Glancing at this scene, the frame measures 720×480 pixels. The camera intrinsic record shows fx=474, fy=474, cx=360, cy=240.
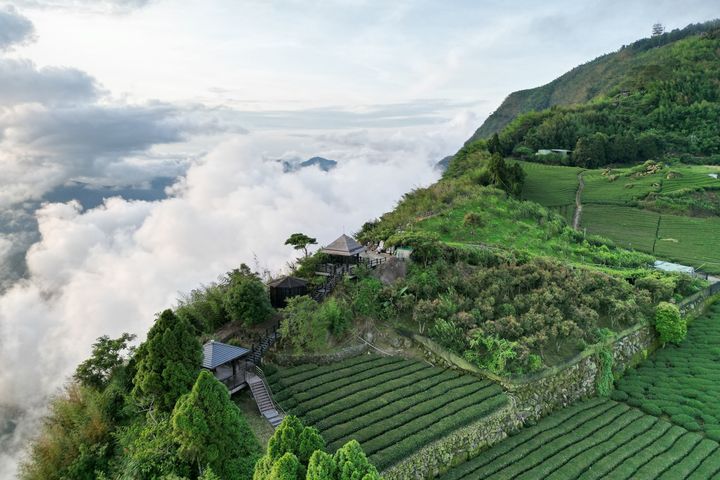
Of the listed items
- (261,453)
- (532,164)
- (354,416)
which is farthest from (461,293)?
(532,164)

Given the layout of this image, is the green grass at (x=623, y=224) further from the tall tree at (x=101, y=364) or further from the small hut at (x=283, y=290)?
the tall tree at (x=101, y=364)

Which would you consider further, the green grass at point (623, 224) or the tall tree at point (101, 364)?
the green grass at point (623, 224)

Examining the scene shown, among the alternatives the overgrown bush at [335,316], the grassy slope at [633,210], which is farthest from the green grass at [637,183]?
the overgrown bush at [335,316]

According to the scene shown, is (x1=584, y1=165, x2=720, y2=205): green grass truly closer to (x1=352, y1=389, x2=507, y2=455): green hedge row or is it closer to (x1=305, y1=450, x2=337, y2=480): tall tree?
(x1=352, y1=389, x2=507, y2=455): green hedge row

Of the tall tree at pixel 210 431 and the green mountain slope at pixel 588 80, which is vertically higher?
the green mountain slope at pixel 588 80

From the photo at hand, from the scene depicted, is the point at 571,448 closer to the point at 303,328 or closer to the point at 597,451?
the point at 597,451

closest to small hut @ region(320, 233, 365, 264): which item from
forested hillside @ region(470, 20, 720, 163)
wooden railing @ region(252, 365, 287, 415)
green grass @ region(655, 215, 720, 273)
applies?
wooden railing @ region(252, 365, 287, 415)
